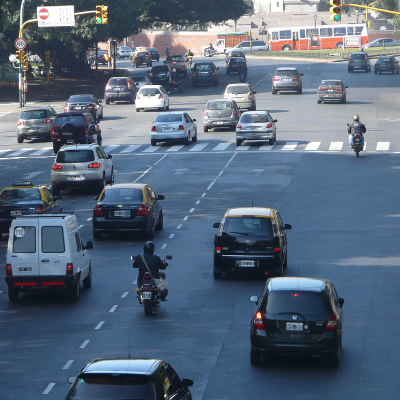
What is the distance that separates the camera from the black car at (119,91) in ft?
201

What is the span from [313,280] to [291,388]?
2074 mm

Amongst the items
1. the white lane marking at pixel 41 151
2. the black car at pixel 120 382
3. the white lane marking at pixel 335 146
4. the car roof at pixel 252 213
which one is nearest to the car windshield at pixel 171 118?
the white lane marking at pixel 41 151

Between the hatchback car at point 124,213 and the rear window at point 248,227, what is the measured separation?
4387 mm

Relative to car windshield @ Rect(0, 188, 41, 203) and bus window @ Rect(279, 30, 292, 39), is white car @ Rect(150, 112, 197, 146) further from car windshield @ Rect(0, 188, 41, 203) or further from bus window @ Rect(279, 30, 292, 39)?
bus window @ Rect(279, 30, 292, 39)

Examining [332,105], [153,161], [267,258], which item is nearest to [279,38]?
[332,105]

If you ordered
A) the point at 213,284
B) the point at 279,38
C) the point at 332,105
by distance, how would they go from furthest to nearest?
the point at 279,38
the point at 332,105
the point at 213,284

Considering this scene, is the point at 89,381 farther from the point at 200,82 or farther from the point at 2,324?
the point at 200,82

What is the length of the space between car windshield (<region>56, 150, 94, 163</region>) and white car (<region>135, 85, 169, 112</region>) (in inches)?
1049

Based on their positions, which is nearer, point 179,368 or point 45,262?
point 179,368

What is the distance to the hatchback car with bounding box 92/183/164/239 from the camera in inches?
898

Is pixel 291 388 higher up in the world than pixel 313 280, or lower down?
lower down

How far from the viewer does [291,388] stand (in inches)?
468

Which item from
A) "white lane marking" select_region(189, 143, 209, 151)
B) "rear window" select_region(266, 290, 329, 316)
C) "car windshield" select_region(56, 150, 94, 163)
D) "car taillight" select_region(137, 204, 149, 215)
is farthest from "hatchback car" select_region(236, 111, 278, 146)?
"rear window" select_region(266, 290, 329, 316)

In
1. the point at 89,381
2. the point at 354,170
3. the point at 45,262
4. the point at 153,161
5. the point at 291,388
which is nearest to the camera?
the point at 89,381
